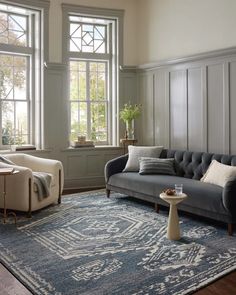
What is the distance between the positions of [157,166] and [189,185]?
38.6 inches

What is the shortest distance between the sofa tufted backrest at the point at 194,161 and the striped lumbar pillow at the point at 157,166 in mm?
135

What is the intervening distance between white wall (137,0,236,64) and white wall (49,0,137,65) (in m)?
0.12

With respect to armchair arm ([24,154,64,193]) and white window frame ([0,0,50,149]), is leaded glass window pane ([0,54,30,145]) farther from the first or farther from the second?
armchair arm ([24,154,64,193])

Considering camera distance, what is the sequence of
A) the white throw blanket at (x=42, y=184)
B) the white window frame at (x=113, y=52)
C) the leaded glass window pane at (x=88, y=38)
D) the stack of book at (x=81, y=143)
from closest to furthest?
the white throw blanket at (x=42, y=184) → the white window frame at (x=113, y=52) → the stack of book at (x=81, y=143) → the leaded glass window pane at (x=88, y=38)

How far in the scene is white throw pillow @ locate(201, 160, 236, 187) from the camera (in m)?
4.46

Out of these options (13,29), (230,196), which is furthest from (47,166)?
(230,196)

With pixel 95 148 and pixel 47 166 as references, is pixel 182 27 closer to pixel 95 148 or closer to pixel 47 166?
pixel 95 148

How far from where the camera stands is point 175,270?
3.15m

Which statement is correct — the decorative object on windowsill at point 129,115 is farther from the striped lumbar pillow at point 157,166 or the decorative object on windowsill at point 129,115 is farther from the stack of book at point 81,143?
the striped lumbar pillow at point 157,166

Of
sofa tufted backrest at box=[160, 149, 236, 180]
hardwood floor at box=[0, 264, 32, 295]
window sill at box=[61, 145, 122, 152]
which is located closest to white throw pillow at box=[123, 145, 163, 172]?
sofa tufted backrest at box=[160, 149, 236, 180]

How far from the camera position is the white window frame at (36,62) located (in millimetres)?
6422

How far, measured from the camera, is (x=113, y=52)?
722 cm

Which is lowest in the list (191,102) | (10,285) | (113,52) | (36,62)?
(10,285)

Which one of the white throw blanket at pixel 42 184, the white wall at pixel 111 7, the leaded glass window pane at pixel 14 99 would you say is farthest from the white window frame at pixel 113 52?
the white throw blanket at pixel 42 184
